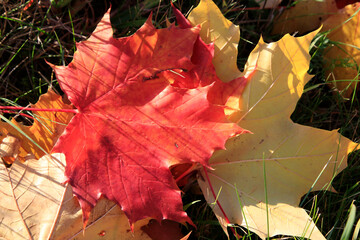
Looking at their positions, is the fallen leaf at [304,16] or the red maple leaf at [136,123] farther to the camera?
the fallen leaf at [304,16]

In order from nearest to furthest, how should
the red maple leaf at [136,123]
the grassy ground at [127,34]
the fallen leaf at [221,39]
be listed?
the red maple leaf at [136,123]
the fallen leaf at [221,39]
the grassy ground at [127,34]

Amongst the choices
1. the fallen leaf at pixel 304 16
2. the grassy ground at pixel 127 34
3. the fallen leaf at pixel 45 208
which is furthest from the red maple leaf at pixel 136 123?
the fallen leaf at pixel 304 16

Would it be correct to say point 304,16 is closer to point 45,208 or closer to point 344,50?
point 344,50

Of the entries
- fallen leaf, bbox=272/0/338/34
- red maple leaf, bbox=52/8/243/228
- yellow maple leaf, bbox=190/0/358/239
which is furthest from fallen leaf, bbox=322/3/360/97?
red maple leaf, bbox=52/8/243/228

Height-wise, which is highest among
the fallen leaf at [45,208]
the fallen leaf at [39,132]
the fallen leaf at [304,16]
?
the fallen leaf at [304,16]

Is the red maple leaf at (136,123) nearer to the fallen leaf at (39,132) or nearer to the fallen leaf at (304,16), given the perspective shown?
the fallen leaf at (39,132)

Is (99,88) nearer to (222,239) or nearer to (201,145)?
(201,145)
